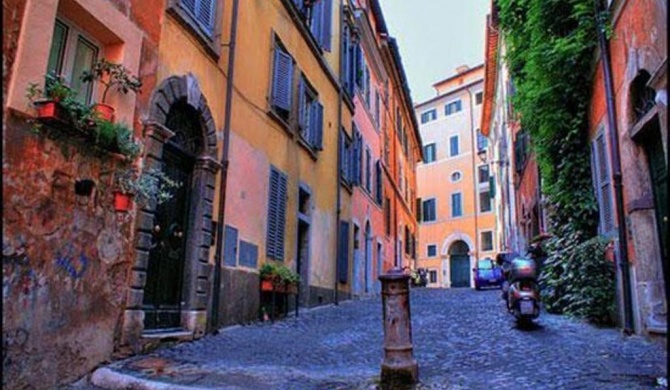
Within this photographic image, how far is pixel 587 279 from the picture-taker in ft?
25.7

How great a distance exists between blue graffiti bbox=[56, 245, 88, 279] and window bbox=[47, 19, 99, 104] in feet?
5.17

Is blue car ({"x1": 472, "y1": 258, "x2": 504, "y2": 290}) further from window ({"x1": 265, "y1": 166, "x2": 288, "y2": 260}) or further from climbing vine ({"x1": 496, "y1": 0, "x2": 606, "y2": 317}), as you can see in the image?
window ({"x1": 265, "y1": 166, "x2": 288, "y2": 260})

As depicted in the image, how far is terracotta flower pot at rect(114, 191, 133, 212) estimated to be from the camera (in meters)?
5.55

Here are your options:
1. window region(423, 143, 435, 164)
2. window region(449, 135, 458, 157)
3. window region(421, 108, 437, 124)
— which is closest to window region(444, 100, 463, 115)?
window region(421, 108, 437, 124)

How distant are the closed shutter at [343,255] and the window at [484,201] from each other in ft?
83.9

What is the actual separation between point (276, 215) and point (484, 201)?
31.4 m

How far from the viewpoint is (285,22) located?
11.5m

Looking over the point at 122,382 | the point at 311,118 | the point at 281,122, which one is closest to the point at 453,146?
the point at 311,118

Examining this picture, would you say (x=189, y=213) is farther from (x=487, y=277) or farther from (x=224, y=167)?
(x=487, y=277)

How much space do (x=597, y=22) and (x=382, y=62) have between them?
52.9 feet

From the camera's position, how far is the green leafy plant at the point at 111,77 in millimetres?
5520

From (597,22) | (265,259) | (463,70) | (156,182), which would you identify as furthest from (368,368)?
(463,70)

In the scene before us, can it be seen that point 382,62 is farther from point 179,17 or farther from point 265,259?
point 179,17

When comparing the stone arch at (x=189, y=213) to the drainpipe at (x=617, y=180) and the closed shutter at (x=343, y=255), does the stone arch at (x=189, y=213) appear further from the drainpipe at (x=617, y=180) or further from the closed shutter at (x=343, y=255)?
the closed shutter at (x=343, y=255)
